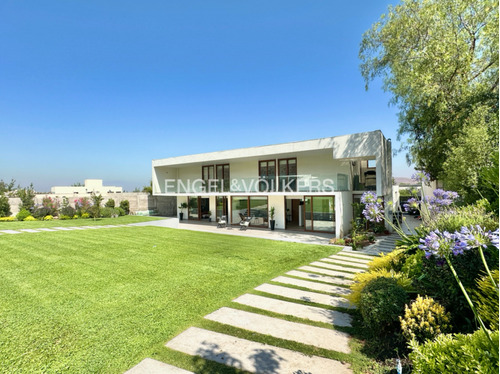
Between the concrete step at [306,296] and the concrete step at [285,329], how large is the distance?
1.14 meters

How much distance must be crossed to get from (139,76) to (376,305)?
62.8ft

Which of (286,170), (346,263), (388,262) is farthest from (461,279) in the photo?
(286,170)

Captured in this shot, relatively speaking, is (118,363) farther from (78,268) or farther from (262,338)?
(78,268)

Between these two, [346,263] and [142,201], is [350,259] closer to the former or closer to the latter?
[346,263]

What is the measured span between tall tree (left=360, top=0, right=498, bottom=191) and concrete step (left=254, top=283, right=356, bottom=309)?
7.55 m

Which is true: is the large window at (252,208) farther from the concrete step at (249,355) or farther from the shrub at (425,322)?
the shrub at (425,322)

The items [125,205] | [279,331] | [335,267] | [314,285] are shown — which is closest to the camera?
[279,331]

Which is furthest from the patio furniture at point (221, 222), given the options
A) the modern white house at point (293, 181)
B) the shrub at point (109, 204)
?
the shrub at point (109, 204)

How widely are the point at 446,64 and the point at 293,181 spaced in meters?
9.61

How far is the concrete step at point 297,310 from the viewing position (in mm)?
4504

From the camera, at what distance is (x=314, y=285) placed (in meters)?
6.34

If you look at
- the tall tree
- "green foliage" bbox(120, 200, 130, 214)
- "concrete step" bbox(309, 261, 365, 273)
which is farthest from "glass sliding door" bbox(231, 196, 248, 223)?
the tall tree

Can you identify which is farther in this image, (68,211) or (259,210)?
(68,211)

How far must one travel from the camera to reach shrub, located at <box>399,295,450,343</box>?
324cm
